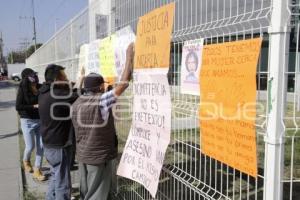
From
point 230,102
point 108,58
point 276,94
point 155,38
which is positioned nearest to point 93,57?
point 108,58

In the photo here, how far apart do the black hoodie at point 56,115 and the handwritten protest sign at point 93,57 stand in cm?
63

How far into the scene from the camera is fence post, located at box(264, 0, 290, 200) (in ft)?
6.91

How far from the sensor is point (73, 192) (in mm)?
6277

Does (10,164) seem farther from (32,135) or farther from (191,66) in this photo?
(191,66)

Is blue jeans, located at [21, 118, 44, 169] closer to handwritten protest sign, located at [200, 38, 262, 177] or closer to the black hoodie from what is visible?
the black hoodie

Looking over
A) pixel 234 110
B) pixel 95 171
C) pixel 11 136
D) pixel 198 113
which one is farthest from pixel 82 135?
pixel 11 136

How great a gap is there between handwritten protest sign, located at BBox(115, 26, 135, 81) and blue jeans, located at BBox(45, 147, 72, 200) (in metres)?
1.31

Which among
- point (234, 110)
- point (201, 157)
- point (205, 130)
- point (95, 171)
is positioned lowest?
point (95, 171)

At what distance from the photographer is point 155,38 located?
3510 mm

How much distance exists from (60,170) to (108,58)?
153 centimetres

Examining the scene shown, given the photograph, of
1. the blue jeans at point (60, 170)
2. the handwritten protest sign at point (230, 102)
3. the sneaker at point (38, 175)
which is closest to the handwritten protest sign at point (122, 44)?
the blue jeans at point (60, 170)

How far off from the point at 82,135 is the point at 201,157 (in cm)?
145

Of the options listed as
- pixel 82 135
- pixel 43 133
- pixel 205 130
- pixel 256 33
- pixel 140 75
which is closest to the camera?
pixel 256 33

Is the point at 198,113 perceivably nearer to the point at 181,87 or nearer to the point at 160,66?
the point at 181,87
